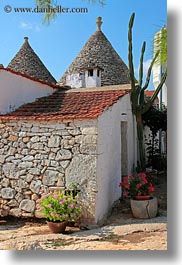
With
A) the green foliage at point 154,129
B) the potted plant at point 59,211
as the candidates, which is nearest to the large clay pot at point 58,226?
the potted plant at point 59,211

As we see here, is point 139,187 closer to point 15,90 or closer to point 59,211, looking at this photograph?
point 59,211

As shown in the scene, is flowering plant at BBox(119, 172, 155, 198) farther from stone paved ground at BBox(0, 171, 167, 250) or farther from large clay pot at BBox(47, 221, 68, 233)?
Result: large clay pot at BBox(47, 221, 68, 233)

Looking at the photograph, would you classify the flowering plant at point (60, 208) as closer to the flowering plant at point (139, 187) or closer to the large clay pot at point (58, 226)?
the large clay pot at point (58, 226)

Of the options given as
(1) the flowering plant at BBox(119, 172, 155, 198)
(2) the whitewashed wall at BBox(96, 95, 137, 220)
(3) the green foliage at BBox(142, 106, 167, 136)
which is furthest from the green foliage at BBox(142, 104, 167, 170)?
(1) the flowering plant at BBox(119, 172, 155, 198)

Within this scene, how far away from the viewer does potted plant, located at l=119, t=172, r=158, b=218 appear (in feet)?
15.4

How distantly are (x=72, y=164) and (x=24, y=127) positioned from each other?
841 millimetres

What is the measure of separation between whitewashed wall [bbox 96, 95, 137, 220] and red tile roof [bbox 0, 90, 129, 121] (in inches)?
5.2

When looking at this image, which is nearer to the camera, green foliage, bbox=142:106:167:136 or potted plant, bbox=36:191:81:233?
potted plant, bbox=36:191:81:233

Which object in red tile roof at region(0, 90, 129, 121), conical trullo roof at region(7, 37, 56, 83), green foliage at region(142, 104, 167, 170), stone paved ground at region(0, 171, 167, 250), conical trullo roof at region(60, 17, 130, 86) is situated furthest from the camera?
conical trullo roof at region(60, 17, 130, 86)

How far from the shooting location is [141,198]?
4.78 m

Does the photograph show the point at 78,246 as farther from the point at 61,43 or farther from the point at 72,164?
the point at 61,43

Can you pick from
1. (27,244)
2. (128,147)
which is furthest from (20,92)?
(27,244)

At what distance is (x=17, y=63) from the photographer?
7.09m

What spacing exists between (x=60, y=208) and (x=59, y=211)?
0.12ft
